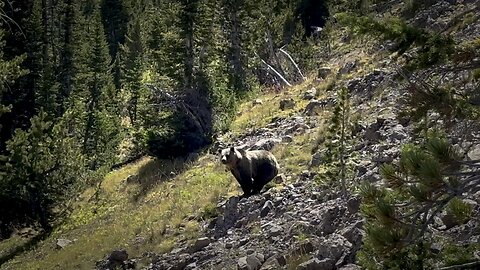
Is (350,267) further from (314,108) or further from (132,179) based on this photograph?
(132,179)

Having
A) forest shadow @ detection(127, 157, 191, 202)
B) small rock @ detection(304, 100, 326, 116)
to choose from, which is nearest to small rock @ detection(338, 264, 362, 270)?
small rock @ detection(304, 100, 326, 116)

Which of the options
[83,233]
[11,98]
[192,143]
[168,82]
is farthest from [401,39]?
[11,98]

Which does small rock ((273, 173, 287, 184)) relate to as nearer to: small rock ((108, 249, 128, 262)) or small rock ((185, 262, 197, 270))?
small rock ((185, 262, 197, 270))

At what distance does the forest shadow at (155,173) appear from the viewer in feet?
63.9

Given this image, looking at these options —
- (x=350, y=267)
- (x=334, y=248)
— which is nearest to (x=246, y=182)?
(x=334, y=248)

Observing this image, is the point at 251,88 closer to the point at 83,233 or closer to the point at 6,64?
the point at 83,233

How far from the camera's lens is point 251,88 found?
2855cm

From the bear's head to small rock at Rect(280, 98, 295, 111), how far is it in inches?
267

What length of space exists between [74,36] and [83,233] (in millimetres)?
23180

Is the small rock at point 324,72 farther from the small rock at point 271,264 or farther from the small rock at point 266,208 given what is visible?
the small rock at point 271,264

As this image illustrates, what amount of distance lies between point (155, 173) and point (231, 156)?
347 inches

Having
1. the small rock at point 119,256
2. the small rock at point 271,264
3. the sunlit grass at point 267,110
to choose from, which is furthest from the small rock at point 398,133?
the sunlit grass at point 267,110

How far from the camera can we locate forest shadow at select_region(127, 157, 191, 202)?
1946 centimetres

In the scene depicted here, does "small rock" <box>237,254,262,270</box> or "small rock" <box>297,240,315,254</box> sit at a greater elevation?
"small rock" <box>297,240,315,254</box>
